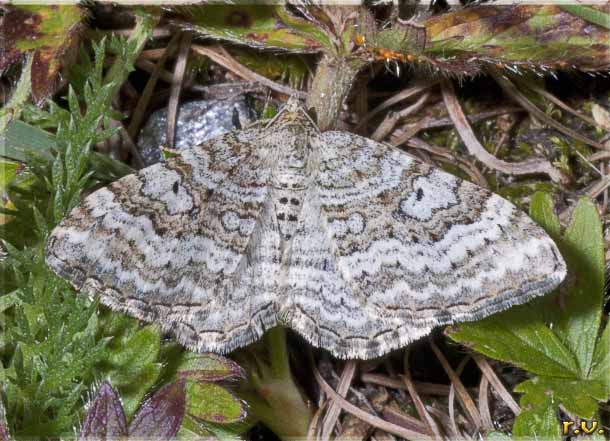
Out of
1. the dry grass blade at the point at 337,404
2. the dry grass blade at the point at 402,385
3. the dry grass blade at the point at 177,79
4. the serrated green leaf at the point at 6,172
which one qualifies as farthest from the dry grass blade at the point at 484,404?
the serrated green leaf at the point at 6,172

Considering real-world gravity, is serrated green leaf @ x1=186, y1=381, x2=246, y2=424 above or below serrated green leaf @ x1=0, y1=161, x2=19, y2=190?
below

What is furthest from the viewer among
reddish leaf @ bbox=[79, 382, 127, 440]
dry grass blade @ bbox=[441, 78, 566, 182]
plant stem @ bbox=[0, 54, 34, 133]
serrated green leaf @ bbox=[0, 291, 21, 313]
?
dry grass blade @ bbox=[441, 78, 566, 182]

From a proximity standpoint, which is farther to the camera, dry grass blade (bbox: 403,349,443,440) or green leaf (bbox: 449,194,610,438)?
dry grass blade (bbox: 403,349,443,440)

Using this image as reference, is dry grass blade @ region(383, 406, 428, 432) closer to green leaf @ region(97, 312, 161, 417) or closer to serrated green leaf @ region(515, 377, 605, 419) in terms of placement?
serrated green leaf @ region(515, 377, 605, 419)

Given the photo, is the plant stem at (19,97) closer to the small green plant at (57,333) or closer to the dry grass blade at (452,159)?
the small green plant at (57,333)

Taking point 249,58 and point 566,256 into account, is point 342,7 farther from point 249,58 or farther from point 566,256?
point 566,256

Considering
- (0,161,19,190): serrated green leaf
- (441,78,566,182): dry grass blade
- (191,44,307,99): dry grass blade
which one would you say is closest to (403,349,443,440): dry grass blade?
(441,78,566,182): dry grass blade

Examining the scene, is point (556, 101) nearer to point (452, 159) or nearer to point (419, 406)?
point (452, 159)

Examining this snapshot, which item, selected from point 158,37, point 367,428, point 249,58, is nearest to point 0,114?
point 158,37
